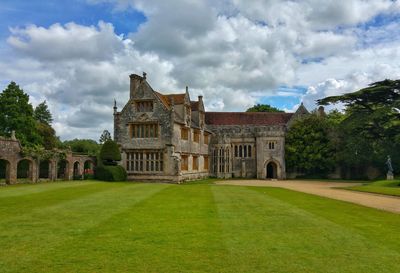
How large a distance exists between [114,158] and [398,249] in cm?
3080

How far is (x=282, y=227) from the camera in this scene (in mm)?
11109

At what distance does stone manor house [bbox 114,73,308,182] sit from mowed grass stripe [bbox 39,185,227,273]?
2485cm

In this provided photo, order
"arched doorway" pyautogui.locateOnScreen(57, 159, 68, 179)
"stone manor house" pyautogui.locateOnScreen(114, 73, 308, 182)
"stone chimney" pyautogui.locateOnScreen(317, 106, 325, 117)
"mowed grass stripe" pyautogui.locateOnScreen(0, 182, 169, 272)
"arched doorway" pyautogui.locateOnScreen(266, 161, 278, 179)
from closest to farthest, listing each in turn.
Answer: "mowed grass stripe" pyautogui.locateOnScreen(0, 182, 169, 272), "arched doorway" pyautogui.locateOnScreen(57, 159, 68, 179), "stone manor house" pyautogui.locateOnScreen(114, 73, 308, 182), "arched doorway" pyautogui.locateOnScreen(266, 161, 278, 179), "stone chimney" pyautogui.locateOnScreen(317, 106, 325, 117)

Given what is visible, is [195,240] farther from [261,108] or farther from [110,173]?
[261,108]

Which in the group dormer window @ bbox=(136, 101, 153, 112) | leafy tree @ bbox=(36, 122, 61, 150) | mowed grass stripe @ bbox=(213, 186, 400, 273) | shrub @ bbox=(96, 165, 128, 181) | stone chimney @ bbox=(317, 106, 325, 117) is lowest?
mowed grass stripe @ bbox=(213, 186, 400, 273)

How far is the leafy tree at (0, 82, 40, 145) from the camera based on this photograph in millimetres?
42750

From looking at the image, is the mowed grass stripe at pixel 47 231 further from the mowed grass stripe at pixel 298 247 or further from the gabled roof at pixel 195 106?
the gabled roof at pixel 195 106

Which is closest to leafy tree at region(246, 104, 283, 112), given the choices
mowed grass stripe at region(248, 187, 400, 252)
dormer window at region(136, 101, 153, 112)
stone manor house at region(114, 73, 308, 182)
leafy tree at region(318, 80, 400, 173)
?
stone manor house at region(114, 73, 308, 182)

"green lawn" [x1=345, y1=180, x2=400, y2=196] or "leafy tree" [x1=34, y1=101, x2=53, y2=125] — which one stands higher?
"leafy tree" [x1=34, y1=101, x2=53, y2=125]

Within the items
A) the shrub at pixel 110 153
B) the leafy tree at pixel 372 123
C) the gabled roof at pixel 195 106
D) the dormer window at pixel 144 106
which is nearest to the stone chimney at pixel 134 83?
the dormer window at pixel 144 106

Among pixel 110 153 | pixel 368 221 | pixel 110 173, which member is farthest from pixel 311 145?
pixel 368 221

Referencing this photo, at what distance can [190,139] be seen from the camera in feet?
140

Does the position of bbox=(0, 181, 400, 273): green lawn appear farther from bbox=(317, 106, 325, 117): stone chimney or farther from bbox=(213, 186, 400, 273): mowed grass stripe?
bbox=(317, 106, 325, 117): stone chimney

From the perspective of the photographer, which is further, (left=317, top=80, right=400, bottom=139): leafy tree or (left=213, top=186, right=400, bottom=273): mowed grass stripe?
(left=317, top=80, right=400, bottom=139): leafy tree
